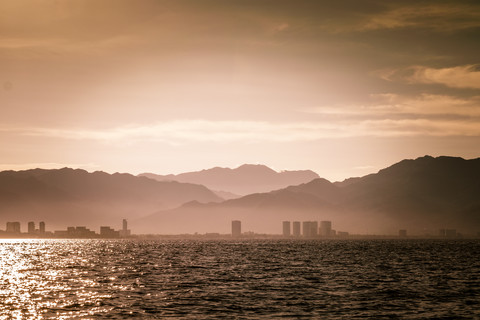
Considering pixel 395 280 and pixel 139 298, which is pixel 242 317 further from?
pixel 395 280

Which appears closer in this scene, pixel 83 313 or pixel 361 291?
pixel 83 313

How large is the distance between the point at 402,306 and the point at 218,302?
1025 inches

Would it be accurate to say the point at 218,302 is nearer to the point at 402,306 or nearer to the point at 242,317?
the point at 242,317

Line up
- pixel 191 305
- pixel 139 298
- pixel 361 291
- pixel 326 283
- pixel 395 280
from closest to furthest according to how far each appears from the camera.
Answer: pixel 191 305, pixel 139 298, pixel 361 291, pixel 326 283, pixel 395 280

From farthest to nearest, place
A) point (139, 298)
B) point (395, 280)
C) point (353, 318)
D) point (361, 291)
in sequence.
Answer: point (395, 280) → point (361, 291) → point (139, 298) → point (353, 318)

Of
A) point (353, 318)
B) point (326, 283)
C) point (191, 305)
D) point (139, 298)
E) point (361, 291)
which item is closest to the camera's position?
point (353, 318)

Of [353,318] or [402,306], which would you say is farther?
[402,306]

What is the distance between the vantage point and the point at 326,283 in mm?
114938

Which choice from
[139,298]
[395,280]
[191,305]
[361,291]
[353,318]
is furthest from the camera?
[395,280]

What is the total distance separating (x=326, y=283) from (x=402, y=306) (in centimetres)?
3195

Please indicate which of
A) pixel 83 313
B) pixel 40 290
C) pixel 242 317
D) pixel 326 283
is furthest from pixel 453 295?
pixel 40 290

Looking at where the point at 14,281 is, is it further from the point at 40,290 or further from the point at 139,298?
the point at 139,298

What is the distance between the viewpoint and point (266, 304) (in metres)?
84.4

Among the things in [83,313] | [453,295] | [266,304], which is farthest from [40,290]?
[453,295]
